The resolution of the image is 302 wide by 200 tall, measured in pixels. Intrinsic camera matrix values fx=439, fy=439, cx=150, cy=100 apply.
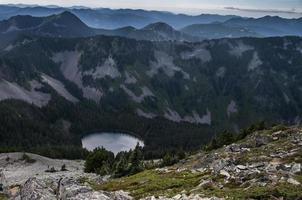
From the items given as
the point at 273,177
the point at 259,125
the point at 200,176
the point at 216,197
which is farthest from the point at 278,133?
the point at 216,197

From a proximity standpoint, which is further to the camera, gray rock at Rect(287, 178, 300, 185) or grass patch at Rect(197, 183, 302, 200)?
gray rock at Rect(287, 178, 300, 185)

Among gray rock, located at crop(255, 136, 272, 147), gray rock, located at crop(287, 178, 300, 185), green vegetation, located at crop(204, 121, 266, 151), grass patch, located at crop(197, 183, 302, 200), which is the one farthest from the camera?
Answer: green vegetation, located at crop(204, 121, 266, 151)

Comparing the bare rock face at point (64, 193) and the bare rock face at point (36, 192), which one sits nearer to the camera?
the bare rock face at point (64, 193)

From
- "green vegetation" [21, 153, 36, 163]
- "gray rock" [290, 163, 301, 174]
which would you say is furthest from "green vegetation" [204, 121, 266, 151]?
"green vegetation" [21, 153, 36, 163]

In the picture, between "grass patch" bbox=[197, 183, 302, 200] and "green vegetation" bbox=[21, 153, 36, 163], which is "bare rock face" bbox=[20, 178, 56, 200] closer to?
"grass patch" bbox=[197, 183, 302, 200]

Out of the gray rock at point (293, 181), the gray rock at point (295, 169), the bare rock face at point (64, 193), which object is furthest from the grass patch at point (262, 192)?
the bare rock face at point (64, 193)

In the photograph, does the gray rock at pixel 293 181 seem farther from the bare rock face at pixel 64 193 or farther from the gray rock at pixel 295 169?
the bare rock face at pixel 64 193

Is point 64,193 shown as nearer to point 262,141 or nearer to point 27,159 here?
point 262,141

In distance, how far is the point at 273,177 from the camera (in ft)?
163

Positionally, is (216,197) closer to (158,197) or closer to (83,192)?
(158,197)

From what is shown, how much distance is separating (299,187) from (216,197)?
8.41 meters

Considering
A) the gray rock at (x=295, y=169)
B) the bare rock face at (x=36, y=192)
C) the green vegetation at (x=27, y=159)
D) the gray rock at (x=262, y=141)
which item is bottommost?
the green vegetation at (x=27, y=159)

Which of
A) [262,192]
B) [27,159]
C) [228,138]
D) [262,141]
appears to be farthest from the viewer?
[27,159]

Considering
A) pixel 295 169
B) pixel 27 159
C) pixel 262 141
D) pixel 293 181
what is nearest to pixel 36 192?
pixel 293 181
